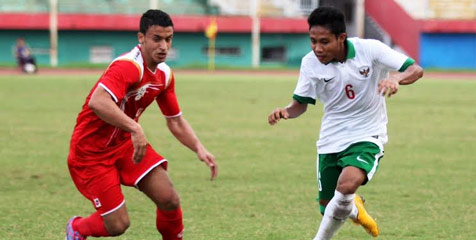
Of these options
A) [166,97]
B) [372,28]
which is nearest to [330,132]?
[166,97]

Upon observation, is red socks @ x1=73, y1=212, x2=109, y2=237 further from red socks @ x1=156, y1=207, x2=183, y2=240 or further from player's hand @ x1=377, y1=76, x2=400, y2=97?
player's hand @ x1=377, y1=76, x2=400, y2=97

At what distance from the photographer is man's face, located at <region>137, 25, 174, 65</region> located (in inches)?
252

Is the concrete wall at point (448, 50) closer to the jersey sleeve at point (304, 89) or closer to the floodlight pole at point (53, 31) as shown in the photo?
the floodlight pole at point (53, 31)

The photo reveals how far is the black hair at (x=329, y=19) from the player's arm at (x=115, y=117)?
5.14 ft

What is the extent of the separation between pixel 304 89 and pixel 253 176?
4110 mm

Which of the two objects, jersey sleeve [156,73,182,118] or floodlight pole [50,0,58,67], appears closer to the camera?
jersey sleeve [156,73,182,118]

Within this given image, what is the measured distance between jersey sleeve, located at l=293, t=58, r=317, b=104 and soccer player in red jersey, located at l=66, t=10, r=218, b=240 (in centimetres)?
97

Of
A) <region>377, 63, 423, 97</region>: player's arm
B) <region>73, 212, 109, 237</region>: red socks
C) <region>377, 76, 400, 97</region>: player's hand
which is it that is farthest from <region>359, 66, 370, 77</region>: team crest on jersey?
<region>73, 212, 109, 237</region>: red socks

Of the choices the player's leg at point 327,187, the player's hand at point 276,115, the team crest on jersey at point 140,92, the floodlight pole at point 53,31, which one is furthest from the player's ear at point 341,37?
the floodlight pole at point 53,31

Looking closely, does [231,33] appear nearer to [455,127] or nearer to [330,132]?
[455,127]

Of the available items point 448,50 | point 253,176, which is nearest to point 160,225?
point 253,176

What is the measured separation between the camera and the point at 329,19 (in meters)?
6.72

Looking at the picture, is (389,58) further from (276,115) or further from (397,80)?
(276,115)

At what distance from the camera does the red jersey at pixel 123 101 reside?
249 inches
